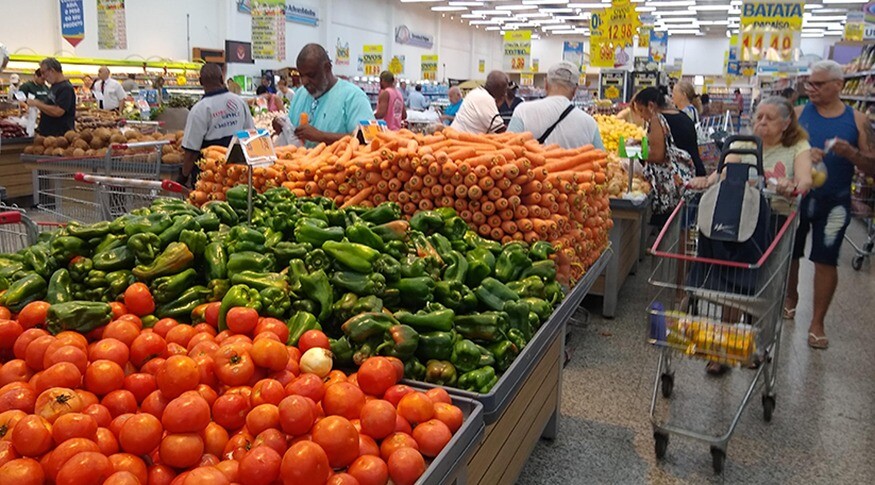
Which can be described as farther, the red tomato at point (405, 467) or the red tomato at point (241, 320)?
the red tomato at point (241, 320)

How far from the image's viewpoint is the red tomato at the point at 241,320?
202cm

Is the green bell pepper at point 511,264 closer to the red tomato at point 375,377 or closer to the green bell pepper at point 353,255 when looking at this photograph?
the green bell pepper at point 353,255

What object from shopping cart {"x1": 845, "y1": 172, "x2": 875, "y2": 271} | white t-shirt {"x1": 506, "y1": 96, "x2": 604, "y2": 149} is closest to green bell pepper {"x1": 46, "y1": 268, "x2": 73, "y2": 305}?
white t-shirt {"x1": 506, "y1": 96, "x2": 604, "y2": 149}

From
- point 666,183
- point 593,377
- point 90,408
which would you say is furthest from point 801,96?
point 90,408

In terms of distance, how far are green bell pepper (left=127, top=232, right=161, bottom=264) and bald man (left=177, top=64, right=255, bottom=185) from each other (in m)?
3.61

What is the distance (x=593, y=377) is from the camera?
172 inches

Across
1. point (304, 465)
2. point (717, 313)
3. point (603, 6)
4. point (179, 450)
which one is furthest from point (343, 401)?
point (603, 6)

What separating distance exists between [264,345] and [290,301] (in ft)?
1.45

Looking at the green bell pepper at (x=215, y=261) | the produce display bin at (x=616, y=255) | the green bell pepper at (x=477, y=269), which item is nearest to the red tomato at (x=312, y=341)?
the green bell pepper at (x=215, y=261)

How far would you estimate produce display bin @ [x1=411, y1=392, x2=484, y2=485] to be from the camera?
5.27 feet

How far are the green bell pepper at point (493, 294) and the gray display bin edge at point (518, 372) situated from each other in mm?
163

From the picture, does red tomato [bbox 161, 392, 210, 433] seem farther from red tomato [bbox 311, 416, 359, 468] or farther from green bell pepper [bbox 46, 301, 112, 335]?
green bell pepper [bbox 46, 301, 112, 335]

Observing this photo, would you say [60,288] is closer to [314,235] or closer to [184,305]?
[184,305]

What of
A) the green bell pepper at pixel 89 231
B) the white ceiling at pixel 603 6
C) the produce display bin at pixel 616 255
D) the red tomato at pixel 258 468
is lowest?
the produce display bin at pixel 616 255
